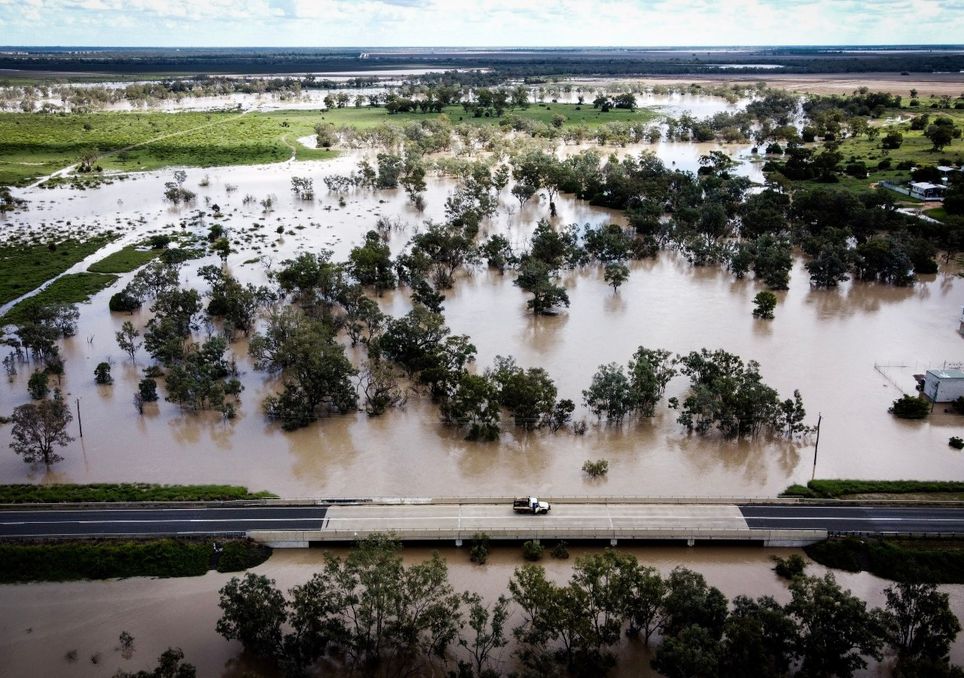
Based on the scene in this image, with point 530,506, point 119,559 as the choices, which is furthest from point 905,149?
point 119,559

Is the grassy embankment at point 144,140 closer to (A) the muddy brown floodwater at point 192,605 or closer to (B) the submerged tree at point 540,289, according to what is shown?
(B) the submerged tree at point 540,289

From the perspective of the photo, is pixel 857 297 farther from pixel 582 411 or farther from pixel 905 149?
pixel 905 149

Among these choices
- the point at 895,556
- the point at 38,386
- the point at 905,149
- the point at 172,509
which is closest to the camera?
the point at 895,556

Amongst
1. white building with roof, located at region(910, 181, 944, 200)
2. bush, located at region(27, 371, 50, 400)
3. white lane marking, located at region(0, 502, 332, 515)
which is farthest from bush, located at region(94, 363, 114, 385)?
white building with roof, located at region(910, 181, 944, 200)

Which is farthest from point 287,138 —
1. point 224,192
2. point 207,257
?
point 207,257

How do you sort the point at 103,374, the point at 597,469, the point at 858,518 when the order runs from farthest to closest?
the point at 103,374, the point at 597,469, the point at 858,518

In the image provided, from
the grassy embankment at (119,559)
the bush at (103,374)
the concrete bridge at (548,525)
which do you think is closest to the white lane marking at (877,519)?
the concrete bridge at (548,525)
